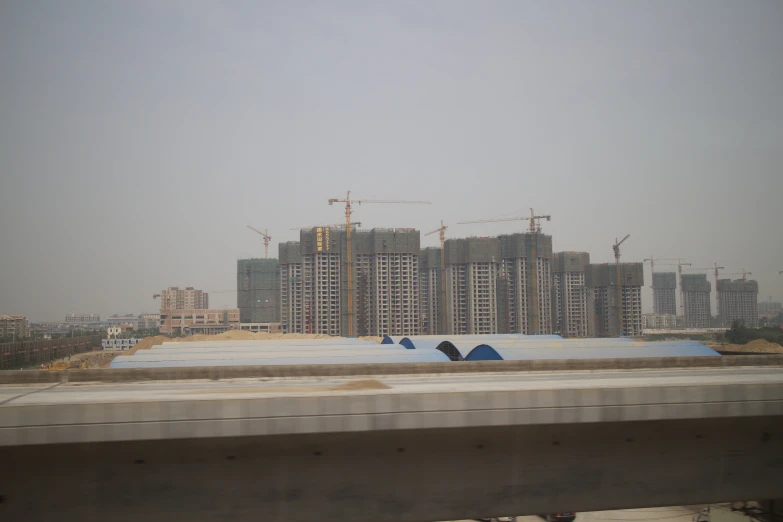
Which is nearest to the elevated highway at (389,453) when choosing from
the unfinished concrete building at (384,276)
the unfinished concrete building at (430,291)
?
the unfinished concrete building at (384,276)

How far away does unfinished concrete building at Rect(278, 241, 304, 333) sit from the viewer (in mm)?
66188

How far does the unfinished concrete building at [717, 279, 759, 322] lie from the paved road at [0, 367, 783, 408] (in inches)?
2908

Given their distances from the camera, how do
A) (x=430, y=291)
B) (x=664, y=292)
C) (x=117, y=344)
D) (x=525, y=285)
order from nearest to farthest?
(x=117, y=344) < (x=525, y=285) < (x=430, y=291) < (x=664, y=292)

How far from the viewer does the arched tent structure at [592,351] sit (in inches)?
697

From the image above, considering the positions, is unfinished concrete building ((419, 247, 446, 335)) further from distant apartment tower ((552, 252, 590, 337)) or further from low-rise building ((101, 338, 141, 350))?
low-rise building ((101, 338, 141, 350))

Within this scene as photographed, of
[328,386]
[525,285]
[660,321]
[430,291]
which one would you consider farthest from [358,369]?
[660,321]

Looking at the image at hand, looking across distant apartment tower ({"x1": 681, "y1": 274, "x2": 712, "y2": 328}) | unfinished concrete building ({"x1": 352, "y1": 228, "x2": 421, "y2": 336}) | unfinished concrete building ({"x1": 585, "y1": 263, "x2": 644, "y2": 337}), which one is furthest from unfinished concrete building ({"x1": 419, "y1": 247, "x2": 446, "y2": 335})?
distant apartment tower ({"x1": 681, "y1": 274, "x2": 712, "y2": 328})

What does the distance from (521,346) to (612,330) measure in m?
57.0

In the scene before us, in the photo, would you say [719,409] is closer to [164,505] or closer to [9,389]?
[164,505]

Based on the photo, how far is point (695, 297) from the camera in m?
94.0

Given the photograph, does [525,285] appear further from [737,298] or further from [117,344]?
[117,344]

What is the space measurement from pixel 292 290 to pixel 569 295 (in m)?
36.4

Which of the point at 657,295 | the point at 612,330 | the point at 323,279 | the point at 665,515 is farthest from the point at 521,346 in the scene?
the point at 657,295

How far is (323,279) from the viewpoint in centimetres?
6531
